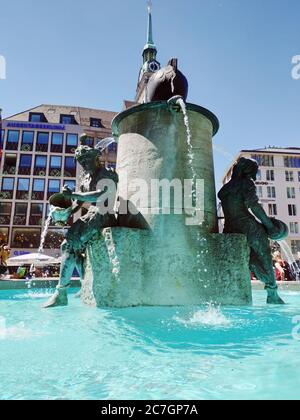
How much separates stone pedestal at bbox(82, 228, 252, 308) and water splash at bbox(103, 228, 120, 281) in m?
0.03

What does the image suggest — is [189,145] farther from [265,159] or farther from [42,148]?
[265,159]

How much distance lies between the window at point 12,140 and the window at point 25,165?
1.68m

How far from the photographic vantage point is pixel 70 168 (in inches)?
1656

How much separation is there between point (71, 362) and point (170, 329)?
3.54 ft

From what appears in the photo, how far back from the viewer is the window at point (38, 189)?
4084cm

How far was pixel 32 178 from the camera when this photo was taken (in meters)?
41.4

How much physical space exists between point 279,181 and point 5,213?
41780 mm

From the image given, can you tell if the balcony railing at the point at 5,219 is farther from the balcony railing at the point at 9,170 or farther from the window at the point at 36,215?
the balcony railing at the point at 9,170

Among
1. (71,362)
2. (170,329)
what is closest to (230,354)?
(170,329)

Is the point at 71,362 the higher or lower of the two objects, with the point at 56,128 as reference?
lower

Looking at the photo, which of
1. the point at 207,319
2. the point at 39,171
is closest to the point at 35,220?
the point at 39,171

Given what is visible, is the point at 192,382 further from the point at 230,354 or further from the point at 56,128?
the point at 56,128

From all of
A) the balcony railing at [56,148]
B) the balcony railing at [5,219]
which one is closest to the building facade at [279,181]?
the balcony railing at [56,148]

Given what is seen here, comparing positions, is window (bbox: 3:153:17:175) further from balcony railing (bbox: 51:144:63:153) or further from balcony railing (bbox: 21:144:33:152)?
balcony railing (bbox: 51:144:63:153)
